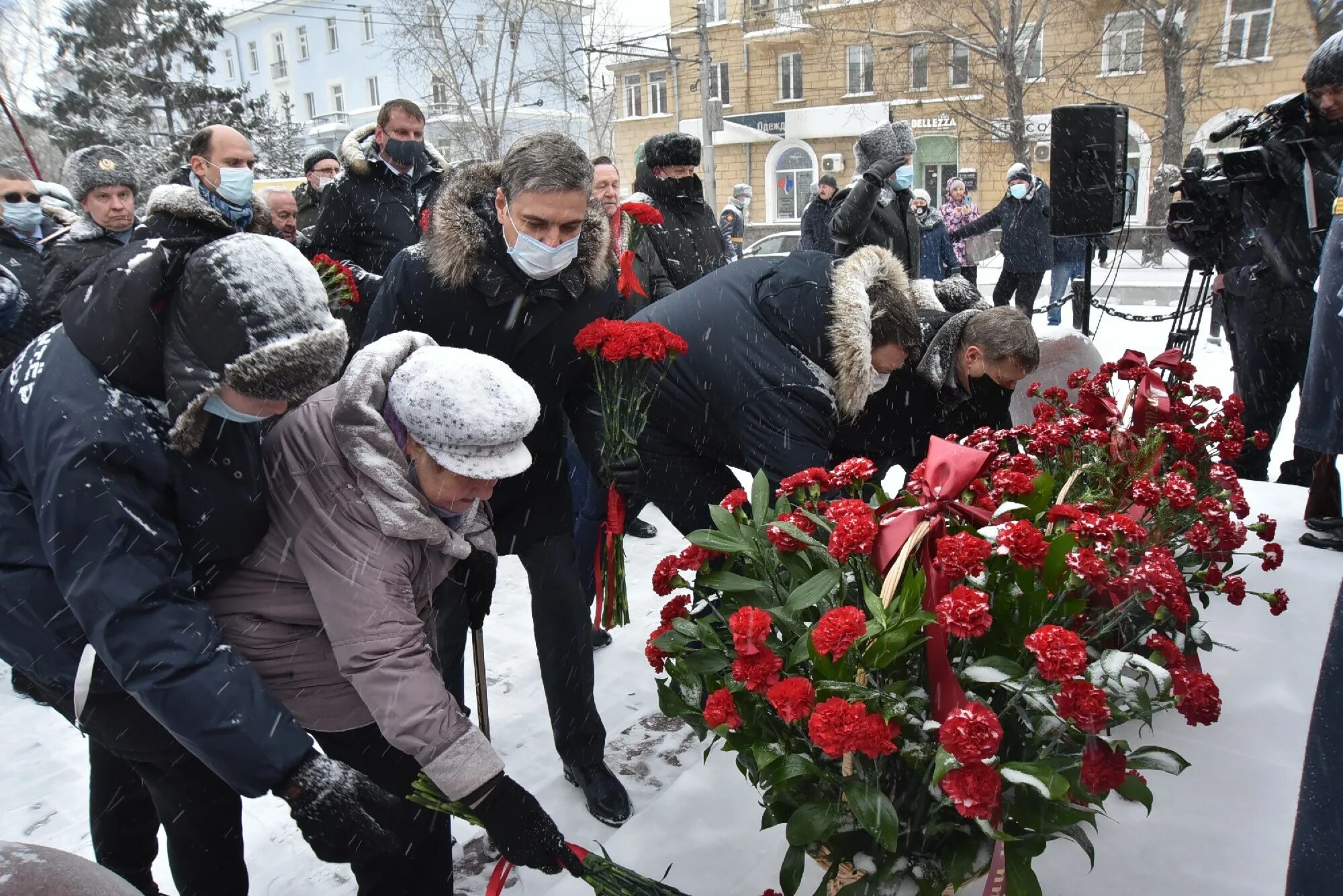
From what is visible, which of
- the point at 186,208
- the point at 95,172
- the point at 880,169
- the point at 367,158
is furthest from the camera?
the point at 880,169

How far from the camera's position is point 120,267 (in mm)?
1365

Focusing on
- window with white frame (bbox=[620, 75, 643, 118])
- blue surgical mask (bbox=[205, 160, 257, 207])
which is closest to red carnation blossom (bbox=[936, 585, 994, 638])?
blue surgical mask (bbox=[205, 160, 257, 207])

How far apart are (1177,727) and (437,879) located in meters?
1.71

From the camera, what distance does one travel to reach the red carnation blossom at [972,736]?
1.24m

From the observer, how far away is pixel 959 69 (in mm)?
24391

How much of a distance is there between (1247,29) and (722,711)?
24295 millimetres

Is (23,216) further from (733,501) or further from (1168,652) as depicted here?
(1168,652)

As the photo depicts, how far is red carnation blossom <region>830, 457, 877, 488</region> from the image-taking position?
179 centimetres

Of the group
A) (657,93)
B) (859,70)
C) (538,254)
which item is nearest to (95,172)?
(538,254)

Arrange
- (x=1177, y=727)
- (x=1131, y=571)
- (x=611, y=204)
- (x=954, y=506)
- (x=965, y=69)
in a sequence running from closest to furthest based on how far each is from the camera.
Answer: (x=1131, y=571)
(x=954, y=506)
(x=1177, y=727)
(x=611, y=204)
(x=965, y=69)

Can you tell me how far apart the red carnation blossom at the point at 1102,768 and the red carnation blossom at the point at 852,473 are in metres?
0.64

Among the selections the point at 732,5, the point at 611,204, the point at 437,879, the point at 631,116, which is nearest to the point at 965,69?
the point at 732,5

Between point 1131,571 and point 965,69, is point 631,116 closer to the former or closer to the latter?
point 965,69

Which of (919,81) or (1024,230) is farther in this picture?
(919,81)
